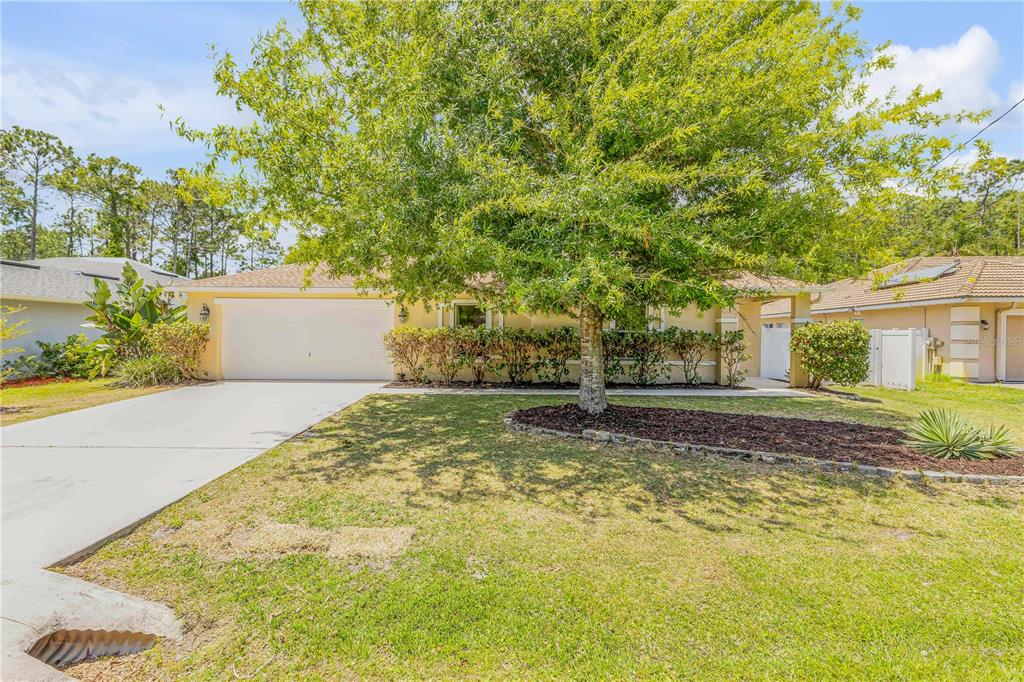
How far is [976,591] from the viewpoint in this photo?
300cm

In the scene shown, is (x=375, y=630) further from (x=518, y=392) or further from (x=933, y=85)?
(x=518, y=392)

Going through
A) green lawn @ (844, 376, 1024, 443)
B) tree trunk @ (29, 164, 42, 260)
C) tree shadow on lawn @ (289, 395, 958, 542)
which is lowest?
tree shadow on lawn @ (289, 395, 958, 542)

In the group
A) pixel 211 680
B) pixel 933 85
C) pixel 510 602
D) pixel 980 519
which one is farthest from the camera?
pixel 933 85

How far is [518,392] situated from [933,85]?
28.6ft

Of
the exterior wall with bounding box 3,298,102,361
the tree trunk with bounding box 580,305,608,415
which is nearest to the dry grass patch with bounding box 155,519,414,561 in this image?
the tree trunk with bounding box 580,305,608,415

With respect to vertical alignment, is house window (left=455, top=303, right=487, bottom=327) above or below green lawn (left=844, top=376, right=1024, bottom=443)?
above

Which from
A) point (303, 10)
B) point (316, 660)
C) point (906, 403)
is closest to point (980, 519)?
point (316, 660)

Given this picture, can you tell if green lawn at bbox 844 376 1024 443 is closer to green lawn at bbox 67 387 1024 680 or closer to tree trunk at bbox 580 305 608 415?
green lawn at bbox 67 387 1024 680

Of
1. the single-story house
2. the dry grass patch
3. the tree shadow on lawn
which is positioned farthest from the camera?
the single-story house

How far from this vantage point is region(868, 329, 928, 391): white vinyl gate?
12.2 metres

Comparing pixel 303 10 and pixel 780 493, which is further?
pixel 303 10

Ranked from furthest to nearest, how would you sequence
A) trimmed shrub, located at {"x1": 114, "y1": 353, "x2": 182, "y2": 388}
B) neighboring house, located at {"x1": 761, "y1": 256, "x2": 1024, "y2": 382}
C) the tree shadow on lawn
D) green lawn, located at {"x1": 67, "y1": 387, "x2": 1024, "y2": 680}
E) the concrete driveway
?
1. neighboring house, located at {"x1": 761, "y1": 256, "x2": 1024, "y2": 382}
2. trimmed shrub, located at {"x1": 114, "y1": 353, "x2": 182, "y2": 388}
3. the tree shadow on lawn
4. the concrete driveway
5. green lawn, located at {"x1": 67, "y1": 387, "x2": 1024, "y2": 680}

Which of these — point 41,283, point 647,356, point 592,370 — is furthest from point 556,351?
point 41,283

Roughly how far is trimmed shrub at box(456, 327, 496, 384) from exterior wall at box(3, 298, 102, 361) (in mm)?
12777
